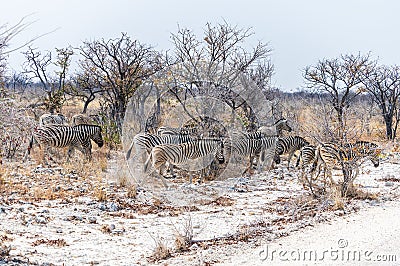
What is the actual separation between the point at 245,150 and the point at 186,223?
6629 mm

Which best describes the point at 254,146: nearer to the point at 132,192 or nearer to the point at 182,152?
the point at 182,152

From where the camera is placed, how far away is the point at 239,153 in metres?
13.2

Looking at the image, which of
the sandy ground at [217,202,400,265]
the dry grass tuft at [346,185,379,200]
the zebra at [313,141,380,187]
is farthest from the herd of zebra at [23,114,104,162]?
the sandy ground at [217,202,400,265]

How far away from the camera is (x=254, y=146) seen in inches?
531

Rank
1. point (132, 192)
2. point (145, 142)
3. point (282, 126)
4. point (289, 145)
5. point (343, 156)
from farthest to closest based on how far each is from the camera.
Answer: point (282, 126) → point (289, 145) → point (145, 142) → point (343, 156) → point (132, 192)

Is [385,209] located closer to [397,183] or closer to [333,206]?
[333,206]

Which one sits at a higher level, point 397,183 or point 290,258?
point 397,183

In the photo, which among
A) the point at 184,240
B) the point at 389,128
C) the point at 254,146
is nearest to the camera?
the point at 184,240

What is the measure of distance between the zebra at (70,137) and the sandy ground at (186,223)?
199 centimetres

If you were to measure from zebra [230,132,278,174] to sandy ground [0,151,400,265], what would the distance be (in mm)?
1887

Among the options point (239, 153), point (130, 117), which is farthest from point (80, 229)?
point (130, 117)

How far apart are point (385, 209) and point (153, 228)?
3.88 meters

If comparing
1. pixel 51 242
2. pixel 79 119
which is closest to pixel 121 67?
pixel 79 119

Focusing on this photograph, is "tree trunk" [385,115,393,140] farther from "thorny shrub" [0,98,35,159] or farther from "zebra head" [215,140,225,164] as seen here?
"thorny shrub" [0,98,35,159]
